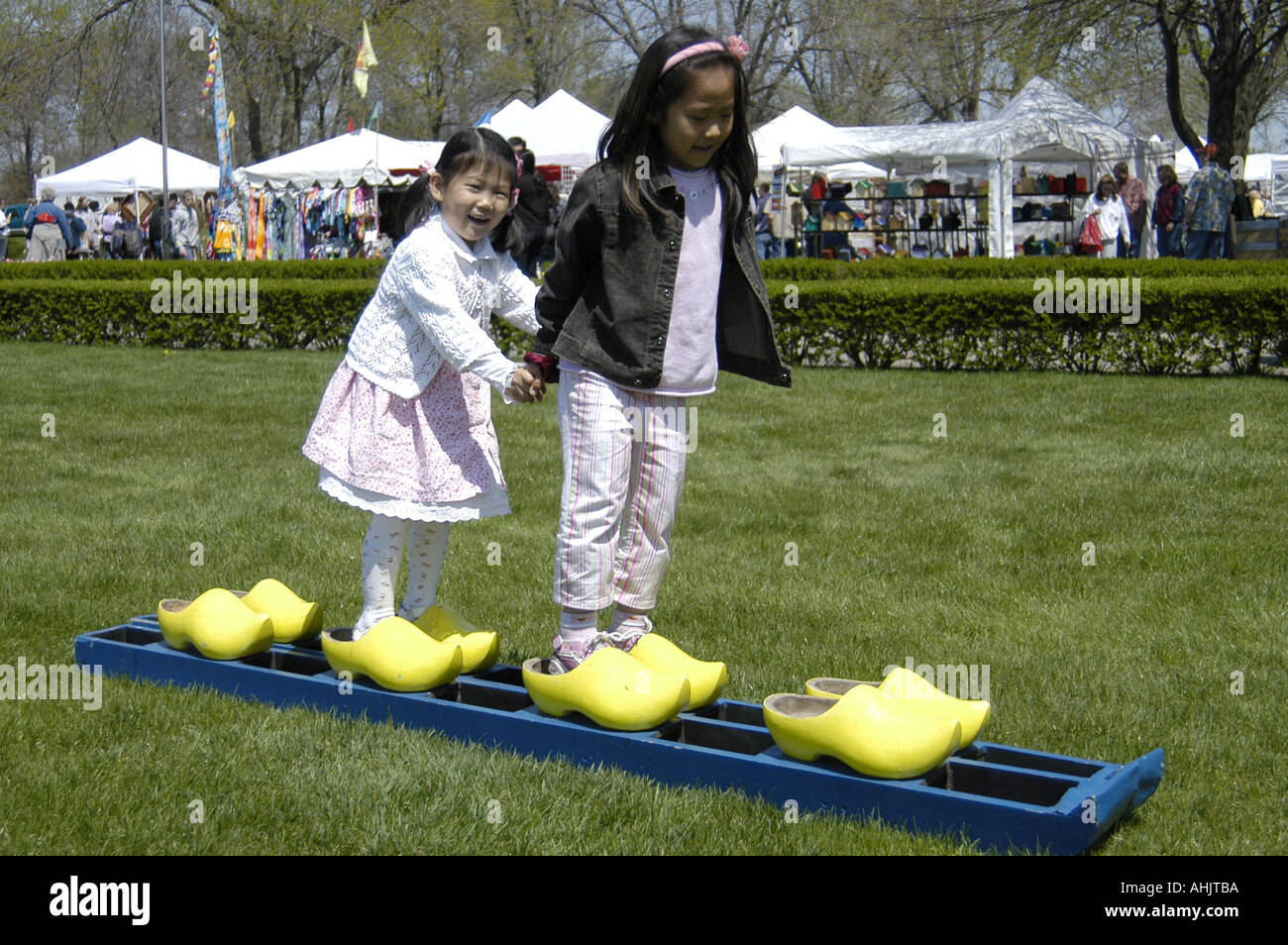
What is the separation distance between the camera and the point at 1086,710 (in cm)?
380

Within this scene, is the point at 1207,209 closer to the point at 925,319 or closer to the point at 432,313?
the point at 925,319

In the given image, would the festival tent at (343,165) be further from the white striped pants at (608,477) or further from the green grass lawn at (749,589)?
the white striped pants at (608,477)

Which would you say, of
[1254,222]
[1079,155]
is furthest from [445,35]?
[1254,222]

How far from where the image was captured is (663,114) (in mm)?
3555

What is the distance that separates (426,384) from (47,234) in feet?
71.4

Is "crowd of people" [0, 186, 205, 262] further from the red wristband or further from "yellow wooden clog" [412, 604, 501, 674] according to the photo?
the red wristband

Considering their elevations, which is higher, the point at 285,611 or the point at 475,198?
the point at 475,198

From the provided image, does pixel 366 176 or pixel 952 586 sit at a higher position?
pixel 366 176

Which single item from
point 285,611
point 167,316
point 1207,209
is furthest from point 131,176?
point 285,611

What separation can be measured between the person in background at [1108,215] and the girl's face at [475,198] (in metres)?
16.1

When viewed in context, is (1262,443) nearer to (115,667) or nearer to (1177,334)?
(1177,334)

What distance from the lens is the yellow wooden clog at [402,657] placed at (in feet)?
12.0

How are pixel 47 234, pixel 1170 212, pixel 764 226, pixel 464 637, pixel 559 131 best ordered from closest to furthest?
1. pixel 464 637
2. pixel 1170 212
3. pixel 559 131
4. pixel 764 226
5. pixel 47 234

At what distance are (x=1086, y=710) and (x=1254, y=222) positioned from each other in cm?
1655
